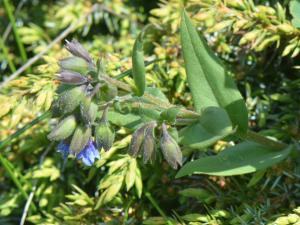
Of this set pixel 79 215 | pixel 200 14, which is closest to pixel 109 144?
pixel 79 215

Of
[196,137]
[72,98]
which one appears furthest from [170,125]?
[72,98]

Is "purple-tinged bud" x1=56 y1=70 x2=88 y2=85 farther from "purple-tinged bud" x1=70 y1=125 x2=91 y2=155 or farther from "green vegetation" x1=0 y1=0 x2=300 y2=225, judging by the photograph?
"purple-tinged bud" x1=70 y1=125 x2=91 y2=155

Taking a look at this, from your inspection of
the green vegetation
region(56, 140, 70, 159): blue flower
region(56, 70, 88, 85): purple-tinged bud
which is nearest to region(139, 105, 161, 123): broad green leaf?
the green vegetation

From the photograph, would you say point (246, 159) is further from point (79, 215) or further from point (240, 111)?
point (79, 215)

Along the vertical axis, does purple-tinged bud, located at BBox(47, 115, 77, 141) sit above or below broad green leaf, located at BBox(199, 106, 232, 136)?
above

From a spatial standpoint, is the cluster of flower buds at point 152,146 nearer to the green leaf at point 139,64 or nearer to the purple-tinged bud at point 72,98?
the green leaf at point 139,64

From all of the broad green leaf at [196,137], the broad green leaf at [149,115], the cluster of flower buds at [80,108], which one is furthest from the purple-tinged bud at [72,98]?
the broad green leaf at [196,137]
